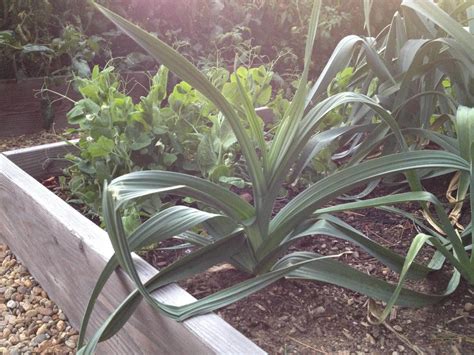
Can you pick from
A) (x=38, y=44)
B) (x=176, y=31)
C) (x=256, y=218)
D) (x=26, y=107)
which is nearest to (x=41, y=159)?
(x=256, y=218)

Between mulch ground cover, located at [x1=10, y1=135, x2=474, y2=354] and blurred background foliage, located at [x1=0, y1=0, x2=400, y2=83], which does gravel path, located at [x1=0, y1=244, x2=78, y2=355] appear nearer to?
mulch ground cover, located at [x1=10, y1=135, x2=474, y2=354]

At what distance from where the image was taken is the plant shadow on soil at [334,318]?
81 centimetres

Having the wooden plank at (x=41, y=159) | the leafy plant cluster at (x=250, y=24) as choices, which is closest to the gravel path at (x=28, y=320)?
the wooden plank at (x=41, y=159)

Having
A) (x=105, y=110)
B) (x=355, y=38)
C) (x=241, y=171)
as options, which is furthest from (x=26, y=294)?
(x=355, y=38)

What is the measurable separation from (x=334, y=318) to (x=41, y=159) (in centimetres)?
105

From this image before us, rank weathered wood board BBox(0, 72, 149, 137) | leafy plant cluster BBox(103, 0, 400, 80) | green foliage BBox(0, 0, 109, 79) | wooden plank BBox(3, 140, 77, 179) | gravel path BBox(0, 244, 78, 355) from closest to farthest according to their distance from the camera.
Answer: gravel path BBox(0, 244, 78, 355) < wooden plank BBox(3, 140, 77, 179) < weathered wood board BBox(0, 72, 149, 137) < green foliage BBox(0, 0, 109, 79) < leafy plant cluster BBox(103, 0, 400, 80)

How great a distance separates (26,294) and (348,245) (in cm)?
89

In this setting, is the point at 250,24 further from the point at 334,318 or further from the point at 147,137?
the point at 334,318

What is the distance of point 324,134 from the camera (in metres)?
1.10

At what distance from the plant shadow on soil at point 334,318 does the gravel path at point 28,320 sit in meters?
0.36

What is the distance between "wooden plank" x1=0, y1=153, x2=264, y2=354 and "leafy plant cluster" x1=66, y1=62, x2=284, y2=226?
119 mm

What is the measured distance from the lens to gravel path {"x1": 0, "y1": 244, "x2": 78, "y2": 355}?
3.81ft

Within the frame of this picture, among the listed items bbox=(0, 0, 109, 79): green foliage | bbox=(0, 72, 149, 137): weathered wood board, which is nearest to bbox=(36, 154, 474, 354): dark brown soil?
bbox=(0, 72, 149, 137): weathered wood board

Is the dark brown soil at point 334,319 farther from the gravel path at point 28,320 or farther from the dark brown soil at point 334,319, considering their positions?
the gravel path at point 28,320
